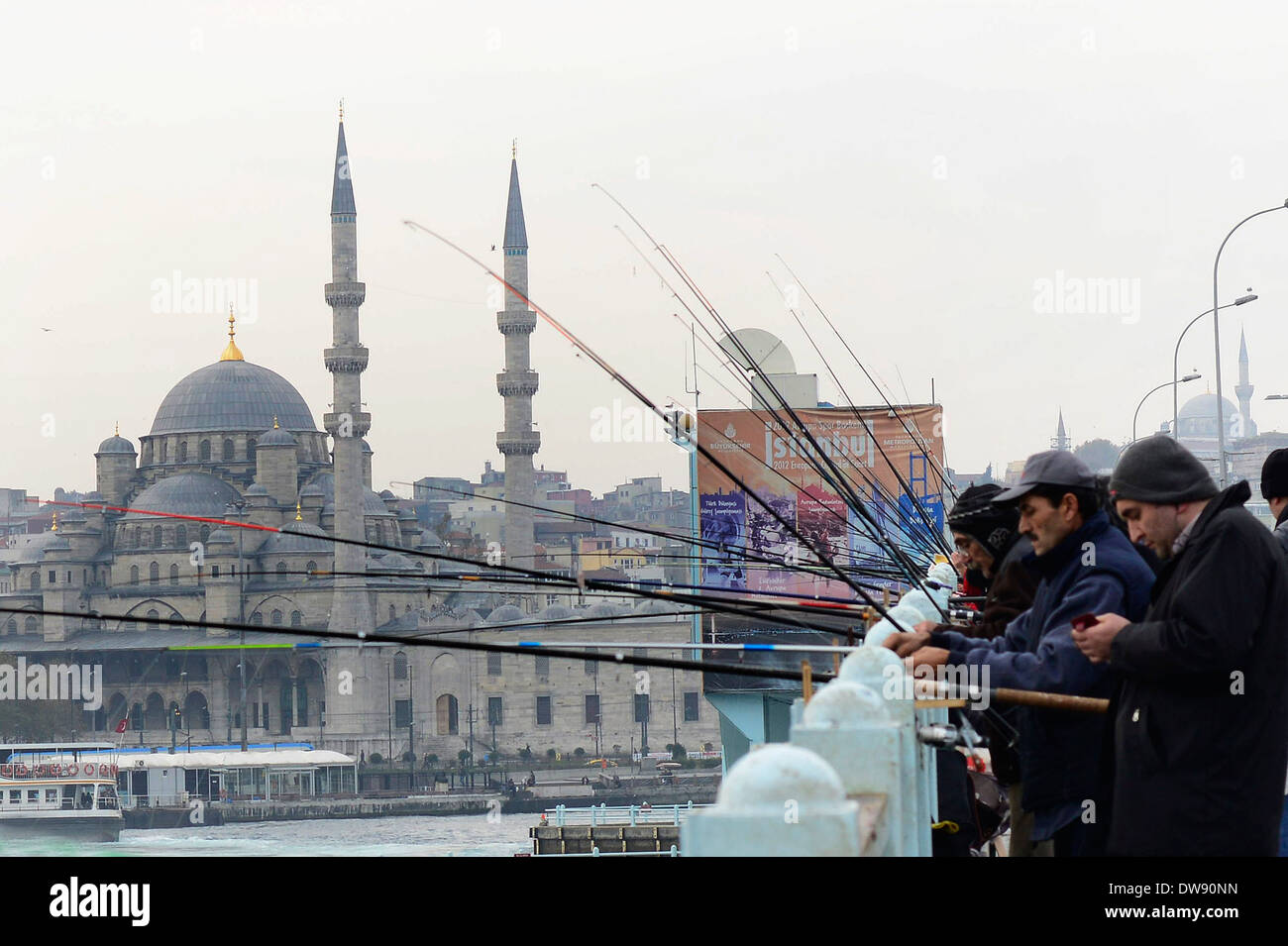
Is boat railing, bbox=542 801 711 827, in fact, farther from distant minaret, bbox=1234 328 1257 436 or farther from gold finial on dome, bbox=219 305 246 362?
distant minaret, bbox=1234 328 1257 436

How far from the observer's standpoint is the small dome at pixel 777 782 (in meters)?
→ 1.80

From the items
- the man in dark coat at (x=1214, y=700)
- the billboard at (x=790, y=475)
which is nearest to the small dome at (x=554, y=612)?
the billboard at (x=790, y=475)

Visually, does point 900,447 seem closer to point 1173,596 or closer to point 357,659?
point 1173,596

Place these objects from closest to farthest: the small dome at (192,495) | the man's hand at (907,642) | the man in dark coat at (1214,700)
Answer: the man in dark coat at (1214,700)
the man's hand at (907,642)
the small dome at (192,495)

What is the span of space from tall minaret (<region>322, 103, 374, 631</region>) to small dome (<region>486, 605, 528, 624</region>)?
4.27 m

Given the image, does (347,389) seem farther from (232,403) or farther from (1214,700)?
(1214,700)

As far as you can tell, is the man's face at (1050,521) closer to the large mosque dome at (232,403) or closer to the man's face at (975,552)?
the man's face at (975,552)

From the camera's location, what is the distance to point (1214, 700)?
261cm

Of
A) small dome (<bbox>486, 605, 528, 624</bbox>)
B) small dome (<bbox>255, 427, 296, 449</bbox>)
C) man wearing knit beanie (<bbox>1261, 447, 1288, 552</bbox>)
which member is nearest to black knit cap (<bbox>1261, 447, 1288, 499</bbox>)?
man wearing knit beanie (<bbox>1261, 447, 1288, 552</bbox>)

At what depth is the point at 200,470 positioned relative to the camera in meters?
68.2

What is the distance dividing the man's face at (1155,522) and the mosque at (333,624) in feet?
172

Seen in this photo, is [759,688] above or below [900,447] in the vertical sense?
below
